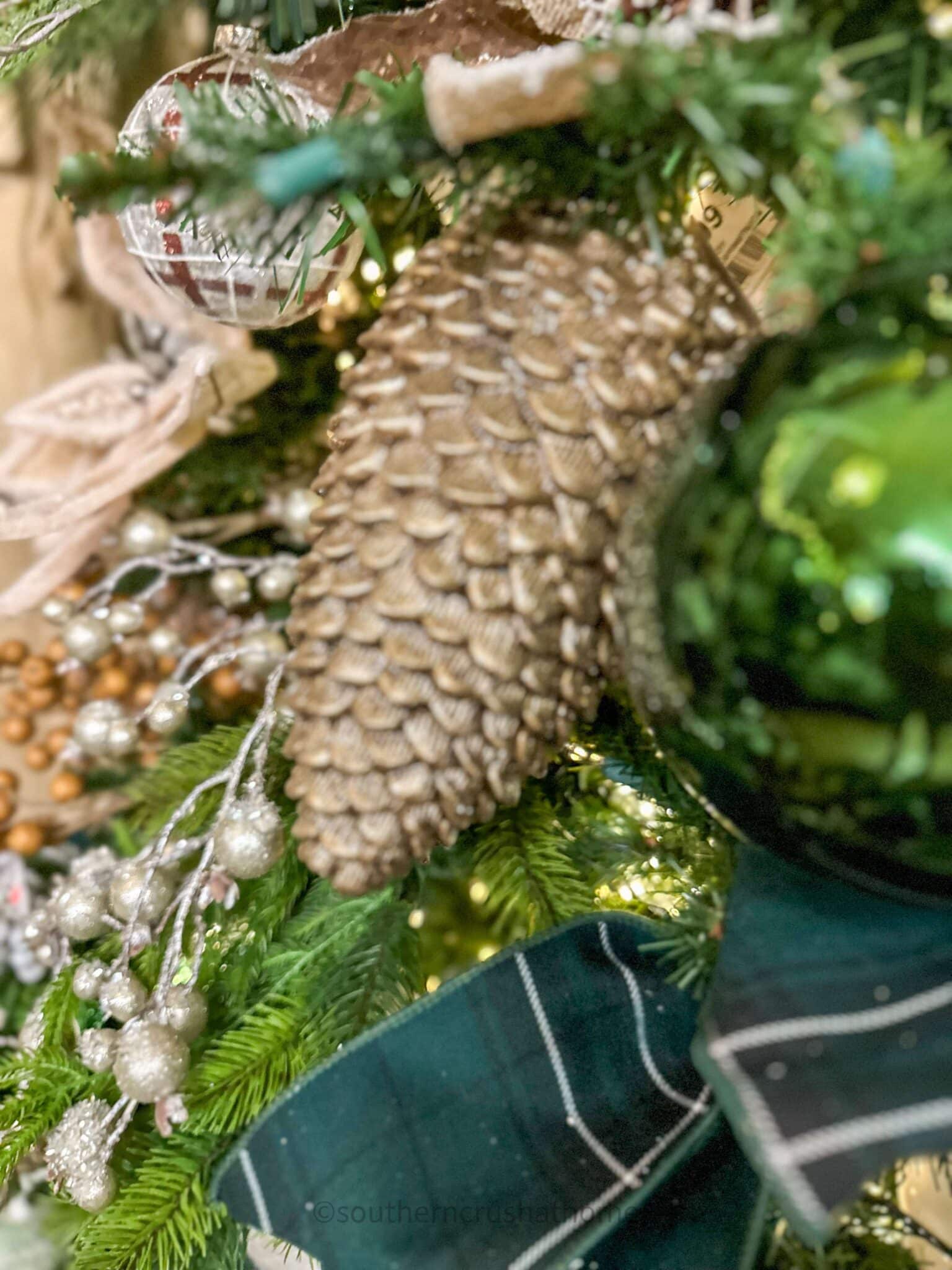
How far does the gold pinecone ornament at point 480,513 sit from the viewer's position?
261 millimetres

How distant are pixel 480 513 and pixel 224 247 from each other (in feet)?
0.68

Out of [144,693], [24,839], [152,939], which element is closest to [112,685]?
[144,693]

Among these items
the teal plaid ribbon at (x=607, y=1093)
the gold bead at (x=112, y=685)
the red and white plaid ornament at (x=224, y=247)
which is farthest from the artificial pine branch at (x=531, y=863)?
the gold bead at (x=112, y=685)

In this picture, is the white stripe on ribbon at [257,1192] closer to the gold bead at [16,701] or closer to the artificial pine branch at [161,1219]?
the artificial pine branch at [161,1219]

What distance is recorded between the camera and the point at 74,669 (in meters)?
0.70

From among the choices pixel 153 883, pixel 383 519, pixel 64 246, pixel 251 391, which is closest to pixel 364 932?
pixel 153 883

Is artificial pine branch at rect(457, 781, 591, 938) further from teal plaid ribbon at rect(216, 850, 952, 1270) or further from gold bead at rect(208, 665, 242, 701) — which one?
gold bead at rect(208, 665, 242, 701)

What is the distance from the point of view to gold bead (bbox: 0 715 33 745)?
2.22ft

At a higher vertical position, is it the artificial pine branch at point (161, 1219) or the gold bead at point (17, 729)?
the gold bead at point (17, 729)

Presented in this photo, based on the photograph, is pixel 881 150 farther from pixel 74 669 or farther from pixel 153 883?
pixel 74 669

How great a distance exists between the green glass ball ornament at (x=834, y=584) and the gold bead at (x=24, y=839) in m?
0.59

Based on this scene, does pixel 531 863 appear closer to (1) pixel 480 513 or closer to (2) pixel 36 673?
(1) pixel 480 513

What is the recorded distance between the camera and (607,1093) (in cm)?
35

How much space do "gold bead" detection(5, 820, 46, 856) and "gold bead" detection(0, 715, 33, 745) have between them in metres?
0.06
